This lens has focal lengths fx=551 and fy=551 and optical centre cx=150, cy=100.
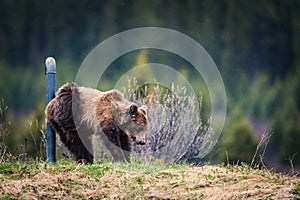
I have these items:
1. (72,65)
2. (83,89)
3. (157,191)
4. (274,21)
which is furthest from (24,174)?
(274,21)

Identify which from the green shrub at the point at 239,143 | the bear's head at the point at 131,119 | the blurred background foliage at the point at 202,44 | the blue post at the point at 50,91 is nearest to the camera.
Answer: the blue post at the point at 50,91

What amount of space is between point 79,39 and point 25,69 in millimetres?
1835

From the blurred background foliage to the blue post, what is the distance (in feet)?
24.8

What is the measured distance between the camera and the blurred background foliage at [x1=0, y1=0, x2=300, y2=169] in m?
15.9

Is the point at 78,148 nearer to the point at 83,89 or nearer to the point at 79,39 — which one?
the point at 83,89

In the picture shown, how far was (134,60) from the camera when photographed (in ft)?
54.3

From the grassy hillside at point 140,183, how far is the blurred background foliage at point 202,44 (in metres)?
9.09

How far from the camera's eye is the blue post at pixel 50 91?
738 cm

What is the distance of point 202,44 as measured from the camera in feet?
54.1

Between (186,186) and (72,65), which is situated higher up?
(72,65)

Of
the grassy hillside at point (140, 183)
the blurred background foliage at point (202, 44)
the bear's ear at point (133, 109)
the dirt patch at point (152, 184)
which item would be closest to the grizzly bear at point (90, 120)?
the bear's ear at point (133, 109)

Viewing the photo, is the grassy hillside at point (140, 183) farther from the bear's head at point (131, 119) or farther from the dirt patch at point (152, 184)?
the bear's head at point (131, 119)

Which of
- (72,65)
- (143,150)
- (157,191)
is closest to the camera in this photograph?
(157,191)

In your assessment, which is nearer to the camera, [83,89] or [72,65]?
[83,89]
